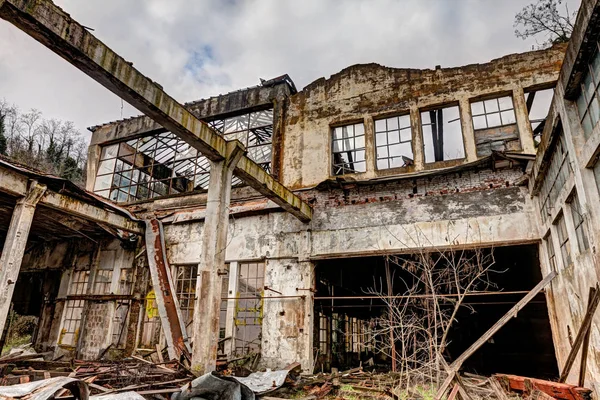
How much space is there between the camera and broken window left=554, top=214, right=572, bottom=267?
662cm

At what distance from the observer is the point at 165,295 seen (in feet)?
31.9

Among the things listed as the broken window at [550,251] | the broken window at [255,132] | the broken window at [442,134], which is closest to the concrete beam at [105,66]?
the broken window at [255,132]

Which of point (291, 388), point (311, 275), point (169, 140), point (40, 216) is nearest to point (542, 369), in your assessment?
point (311, 275)

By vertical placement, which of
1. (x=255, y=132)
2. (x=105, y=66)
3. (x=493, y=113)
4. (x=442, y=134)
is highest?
(x=255, y=132)

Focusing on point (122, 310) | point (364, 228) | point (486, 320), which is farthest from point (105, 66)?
point (486, 320)

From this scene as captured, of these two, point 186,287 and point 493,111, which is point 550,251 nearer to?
point 493,111

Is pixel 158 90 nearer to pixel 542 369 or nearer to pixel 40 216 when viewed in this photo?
pixel 40 216

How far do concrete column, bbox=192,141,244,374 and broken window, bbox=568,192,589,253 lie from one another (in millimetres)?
5871

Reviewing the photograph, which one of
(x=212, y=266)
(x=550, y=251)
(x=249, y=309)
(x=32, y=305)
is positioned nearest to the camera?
(x=212, y=266)

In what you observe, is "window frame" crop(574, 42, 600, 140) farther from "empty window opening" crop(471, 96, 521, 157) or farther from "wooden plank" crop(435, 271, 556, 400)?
"empty window opening" crop(471, 96, 521, 157)

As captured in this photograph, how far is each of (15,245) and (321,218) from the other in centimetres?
724

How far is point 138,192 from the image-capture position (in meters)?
14.7

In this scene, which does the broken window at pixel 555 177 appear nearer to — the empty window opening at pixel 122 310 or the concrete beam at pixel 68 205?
the concrete beam at pixel 68 205

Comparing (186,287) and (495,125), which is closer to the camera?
(495,125)
